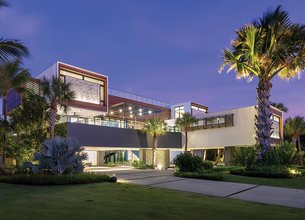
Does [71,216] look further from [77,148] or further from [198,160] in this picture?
[198,160]

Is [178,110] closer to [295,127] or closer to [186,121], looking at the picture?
[186,121]

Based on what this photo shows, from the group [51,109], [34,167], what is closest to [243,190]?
[34,167]

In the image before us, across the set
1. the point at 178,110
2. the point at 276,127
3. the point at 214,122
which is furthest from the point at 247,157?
the point at 178,110

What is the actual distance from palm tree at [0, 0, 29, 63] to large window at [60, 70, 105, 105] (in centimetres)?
2136

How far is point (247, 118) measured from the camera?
3241 centimetres

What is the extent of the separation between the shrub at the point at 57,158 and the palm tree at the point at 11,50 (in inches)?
251

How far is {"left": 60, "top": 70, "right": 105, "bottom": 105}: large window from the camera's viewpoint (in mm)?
31750

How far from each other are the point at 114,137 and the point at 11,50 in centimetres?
2207

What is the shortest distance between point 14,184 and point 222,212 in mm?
9842

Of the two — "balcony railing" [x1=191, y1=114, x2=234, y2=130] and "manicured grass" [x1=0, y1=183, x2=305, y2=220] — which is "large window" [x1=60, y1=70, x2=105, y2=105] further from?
"manicured grass" [x1=0, y1=183, x2=305, y2=220]

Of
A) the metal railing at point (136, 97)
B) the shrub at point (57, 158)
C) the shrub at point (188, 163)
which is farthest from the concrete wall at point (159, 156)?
the shrub at point (57, 158)

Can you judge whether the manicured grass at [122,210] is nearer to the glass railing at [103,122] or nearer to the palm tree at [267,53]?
the palm tree at [267,53]

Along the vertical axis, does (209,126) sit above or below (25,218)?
above

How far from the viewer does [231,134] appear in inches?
1334
